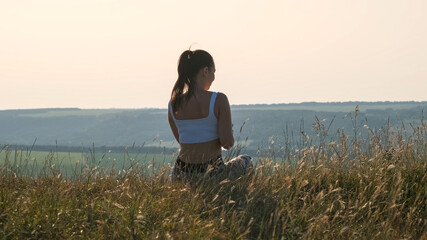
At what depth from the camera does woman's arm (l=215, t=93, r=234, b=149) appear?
5.27 m

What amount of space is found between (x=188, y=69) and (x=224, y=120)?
23.4 inches

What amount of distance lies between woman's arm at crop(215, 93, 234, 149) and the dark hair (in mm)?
283

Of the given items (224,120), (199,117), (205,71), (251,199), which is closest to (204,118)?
(199,117)

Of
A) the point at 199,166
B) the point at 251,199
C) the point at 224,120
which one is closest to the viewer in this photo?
the point at 251,199

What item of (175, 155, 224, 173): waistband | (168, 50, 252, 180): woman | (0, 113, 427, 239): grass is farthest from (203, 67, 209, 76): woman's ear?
(0, 113, 427, 239): grass

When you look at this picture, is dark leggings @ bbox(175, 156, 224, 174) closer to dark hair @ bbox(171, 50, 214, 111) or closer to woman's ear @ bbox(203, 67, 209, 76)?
dark hair @ bbox(171, 50, 214, 111)

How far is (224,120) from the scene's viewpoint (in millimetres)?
5273

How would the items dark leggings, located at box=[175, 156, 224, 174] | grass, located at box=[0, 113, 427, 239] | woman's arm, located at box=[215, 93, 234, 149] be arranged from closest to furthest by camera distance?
1. grass, located at box=[0, 113, 427, 239]
2. woman's arm, located at box=[215, 93, 234, 149]
3. dark leggings, located at box=[175, 156, 224, 174]

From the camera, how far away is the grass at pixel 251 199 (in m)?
4.14

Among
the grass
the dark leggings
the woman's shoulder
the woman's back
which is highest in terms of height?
the woman's shoulder

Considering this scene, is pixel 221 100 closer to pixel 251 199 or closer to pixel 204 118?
pixel 204 118

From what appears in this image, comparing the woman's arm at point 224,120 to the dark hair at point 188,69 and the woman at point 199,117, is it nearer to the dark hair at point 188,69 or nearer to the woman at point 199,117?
the woman at point 199,117

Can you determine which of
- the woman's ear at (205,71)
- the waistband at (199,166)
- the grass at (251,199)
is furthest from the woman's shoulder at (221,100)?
the grass at (251,199)

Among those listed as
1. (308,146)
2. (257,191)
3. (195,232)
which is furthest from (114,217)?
(308,146)
